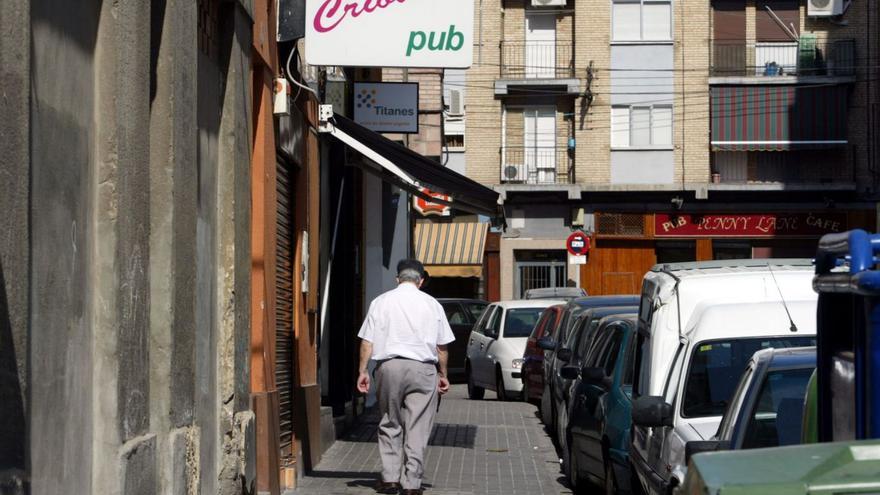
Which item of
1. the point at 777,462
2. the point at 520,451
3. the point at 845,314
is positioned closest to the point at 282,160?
the point at 520,451

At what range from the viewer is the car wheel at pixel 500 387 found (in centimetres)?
2472

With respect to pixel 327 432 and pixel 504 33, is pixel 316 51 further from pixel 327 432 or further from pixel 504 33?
pixel 504 33

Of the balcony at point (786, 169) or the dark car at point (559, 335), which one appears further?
the balcony at point (786, 169)

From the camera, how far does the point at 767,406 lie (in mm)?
7227

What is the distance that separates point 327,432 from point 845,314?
1087 centimetres

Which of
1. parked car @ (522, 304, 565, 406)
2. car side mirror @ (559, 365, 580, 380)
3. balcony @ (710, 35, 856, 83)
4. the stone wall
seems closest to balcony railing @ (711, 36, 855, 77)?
balcony @ (710, 35, 856, 83)

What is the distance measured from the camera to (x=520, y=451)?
16391 millimetres

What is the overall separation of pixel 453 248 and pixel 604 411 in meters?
29.7

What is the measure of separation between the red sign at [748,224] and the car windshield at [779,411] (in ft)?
109

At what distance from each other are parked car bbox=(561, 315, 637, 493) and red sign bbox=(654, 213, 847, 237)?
27.2 metres

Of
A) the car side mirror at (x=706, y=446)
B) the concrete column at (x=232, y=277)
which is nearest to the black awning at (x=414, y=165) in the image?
the concrete column at (x=232, y=277)

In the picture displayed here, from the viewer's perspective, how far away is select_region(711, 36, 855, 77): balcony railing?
39656mm

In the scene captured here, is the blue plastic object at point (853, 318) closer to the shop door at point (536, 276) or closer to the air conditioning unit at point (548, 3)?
the air conditioning unit at point (548, 3)

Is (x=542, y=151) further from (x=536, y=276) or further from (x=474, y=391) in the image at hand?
(x=474, y=391)
